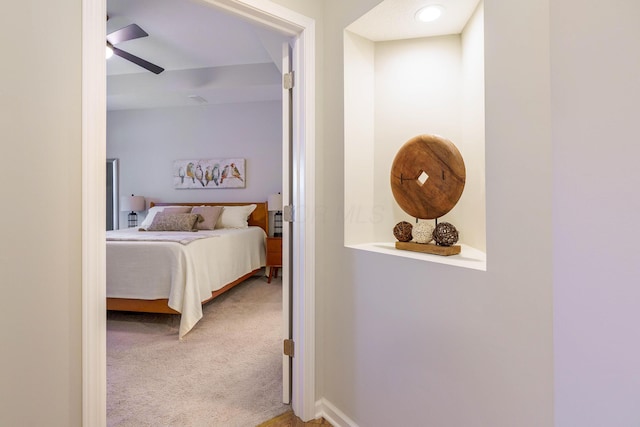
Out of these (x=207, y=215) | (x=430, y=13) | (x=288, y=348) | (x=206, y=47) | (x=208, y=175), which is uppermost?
(x=206, y=47)

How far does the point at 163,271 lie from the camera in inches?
104

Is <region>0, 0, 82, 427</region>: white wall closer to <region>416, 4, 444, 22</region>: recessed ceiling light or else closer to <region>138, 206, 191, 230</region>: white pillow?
<region>416, 4, 444, 22</region>: recessed ceiling light

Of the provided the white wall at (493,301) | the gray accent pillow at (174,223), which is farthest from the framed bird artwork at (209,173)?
the white wall at (493,301)

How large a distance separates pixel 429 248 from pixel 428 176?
11.7 inches

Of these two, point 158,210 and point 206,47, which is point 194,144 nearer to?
point 158,210

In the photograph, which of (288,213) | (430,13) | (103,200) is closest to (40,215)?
(103,200)

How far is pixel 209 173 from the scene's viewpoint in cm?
507

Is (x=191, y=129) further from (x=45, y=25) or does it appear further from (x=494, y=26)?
(x=494, y=26)

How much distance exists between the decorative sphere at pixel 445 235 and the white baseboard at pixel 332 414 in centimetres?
96

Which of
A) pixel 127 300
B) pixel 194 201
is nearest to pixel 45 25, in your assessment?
pixel 127 300

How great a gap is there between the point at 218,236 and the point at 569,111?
3240 mm

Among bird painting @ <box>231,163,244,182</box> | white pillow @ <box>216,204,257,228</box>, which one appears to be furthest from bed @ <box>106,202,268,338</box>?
bird painting @ <box>231,163,244,182</box>

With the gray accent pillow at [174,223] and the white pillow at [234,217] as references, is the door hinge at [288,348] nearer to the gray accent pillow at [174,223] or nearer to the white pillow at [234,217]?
the gray accent pillow at [174,223]

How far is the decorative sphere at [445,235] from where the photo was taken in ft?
3.69
